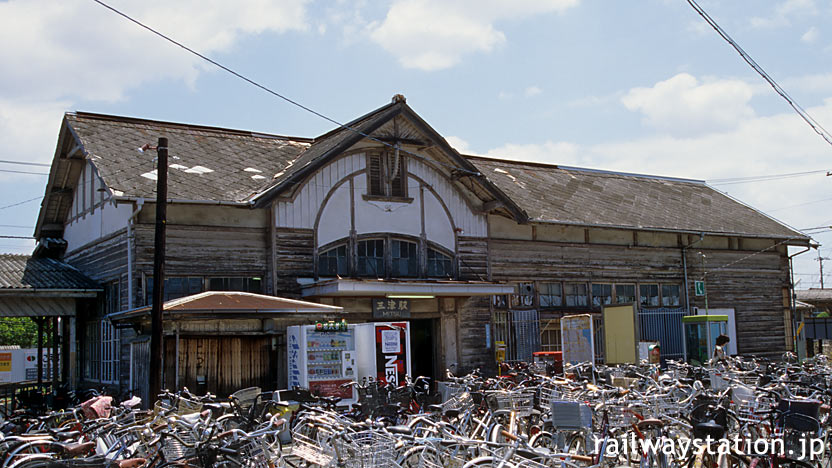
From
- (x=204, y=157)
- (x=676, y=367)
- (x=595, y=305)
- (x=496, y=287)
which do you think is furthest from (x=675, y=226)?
(x=204, y=157)

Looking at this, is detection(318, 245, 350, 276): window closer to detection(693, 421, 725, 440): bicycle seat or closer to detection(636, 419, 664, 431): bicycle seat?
detection(636, 419, 664, 431): bicycle seat

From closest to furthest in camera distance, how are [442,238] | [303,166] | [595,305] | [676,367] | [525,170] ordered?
[676,367], [303,166], [442,238], [595,305], [525,170]

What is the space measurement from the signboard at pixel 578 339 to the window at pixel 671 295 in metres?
7.10

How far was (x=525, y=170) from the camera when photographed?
2720 centimetres

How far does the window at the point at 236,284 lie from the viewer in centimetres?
1791

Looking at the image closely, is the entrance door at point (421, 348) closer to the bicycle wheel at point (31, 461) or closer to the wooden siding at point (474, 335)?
the wooden siding at point (474, 335)

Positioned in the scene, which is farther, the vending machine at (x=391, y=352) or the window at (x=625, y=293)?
the window at (x=625, y=293)

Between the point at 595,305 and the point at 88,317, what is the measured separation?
14385 mm

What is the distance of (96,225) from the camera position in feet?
65.6

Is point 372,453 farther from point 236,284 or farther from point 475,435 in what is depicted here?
point 236,284

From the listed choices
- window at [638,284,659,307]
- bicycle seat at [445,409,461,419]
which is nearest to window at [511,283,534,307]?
window at [638,284,659,307]

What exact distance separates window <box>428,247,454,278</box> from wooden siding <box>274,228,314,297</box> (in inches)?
135

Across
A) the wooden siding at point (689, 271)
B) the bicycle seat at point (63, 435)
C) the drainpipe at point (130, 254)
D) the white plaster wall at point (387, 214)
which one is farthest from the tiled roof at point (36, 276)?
the wooden siding at point (689, 271)

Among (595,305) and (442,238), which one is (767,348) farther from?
(442,238)
